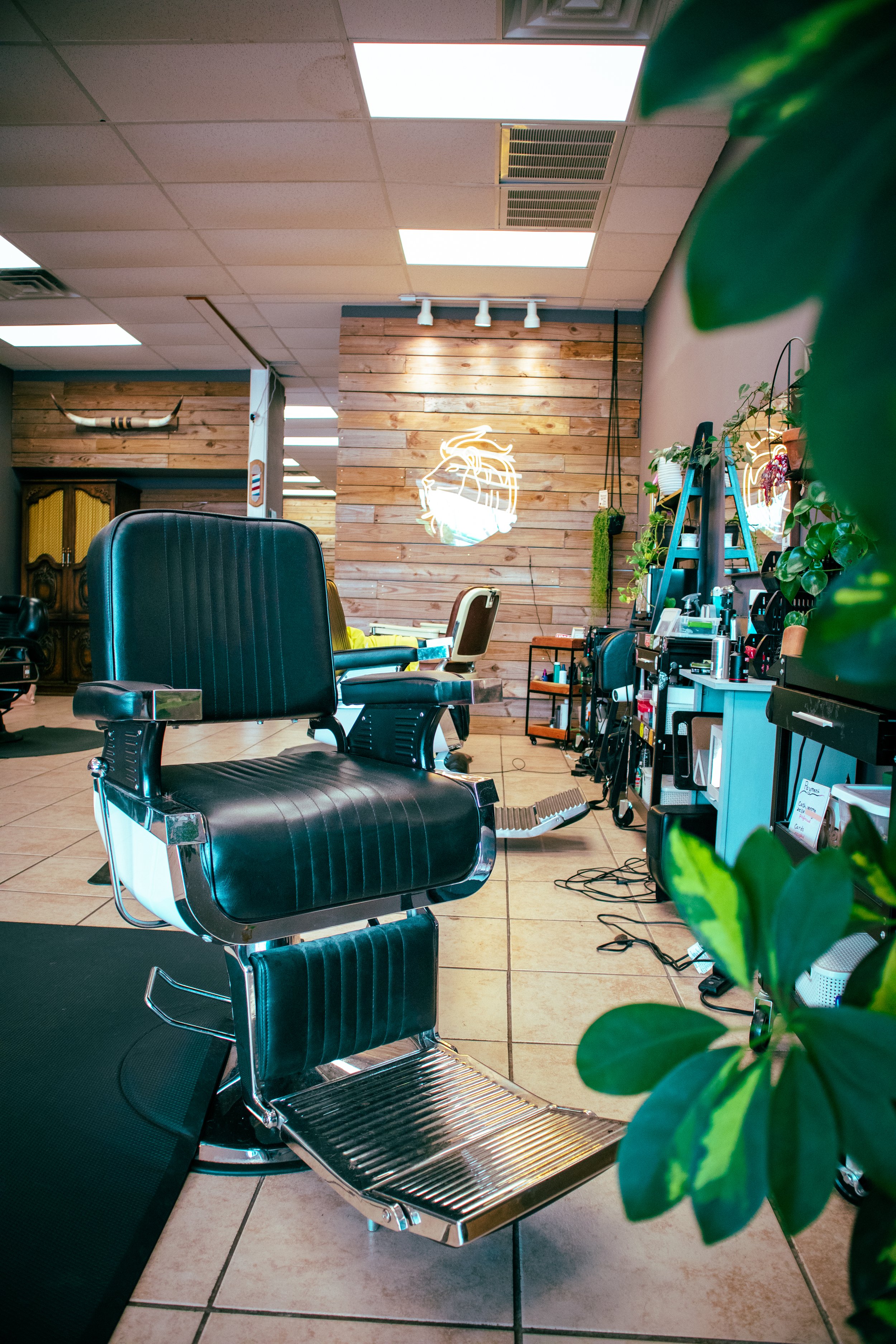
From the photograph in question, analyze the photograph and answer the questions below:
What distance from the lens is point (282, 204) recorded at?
4641mm

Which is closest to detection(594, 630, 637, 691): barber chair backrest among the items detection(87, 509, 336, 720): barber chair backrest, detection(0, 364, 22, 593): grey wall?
detection(87, 509, 336, 720): barber chair backrest

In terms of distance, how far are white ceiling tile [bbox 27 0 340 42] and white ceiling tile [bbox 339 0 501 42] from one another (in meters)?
0.10

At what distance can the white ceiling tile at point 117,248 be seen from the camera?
5078 mm

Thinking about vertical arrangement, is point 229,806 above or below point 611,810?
above

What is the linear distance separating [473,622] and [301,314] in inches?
126

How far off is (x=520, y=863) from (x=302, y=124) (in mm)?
3578

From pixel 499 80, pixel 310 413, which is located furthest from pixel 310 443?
pixel 499 80

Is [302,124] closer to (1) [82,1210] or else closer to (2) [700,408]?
(2) [700,408]

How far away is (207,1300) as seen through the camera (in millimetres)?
1052

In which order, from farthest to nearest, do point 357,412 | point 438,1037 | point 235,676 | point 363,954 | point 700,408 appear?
point 357,412 < point 700,408 < point 235,676 < point 438,1037 < point 363,954

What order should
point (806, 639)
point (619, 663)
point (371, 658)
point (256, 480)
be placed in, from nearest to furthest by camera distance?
1. point (806, 639)
2. point (371, 658)
3. point (619, 663)
4. point (256, 480)

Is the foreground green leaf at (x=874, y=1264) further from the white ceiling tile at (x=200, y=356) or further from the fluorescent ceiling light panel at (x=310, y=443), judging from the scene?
the fluorescent ceiling light panel at (x=310, y=443)

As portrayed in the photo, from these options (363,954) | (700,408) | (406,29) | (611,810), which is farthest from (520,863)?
(406,29)

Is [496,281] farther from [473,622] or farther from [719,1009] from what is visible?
[719,1009]
